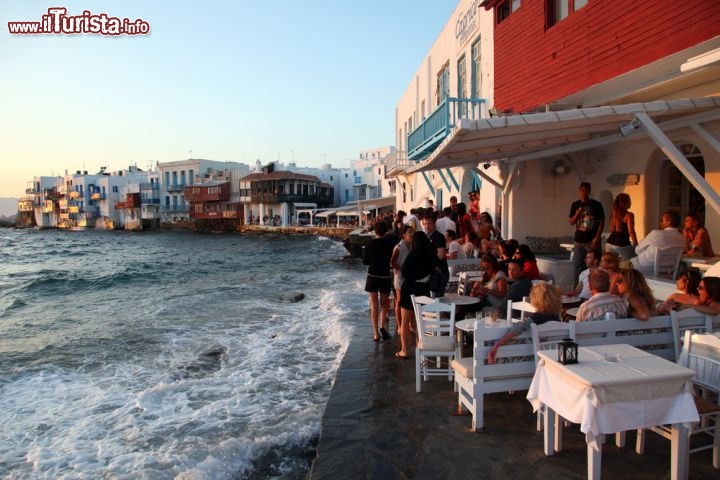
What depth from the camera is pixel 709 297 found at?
401 centimetres

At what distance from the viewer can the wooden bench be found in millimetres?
3777

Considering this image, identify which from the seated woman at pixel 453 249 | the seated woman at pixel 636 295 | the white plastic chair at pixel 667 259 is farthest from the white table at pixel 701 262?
the seated woman at pixel 453 249

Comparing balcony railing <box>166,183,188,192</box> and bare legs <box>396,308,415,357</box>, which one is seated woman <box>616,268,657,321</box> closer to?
bare legs <box>396,308,415,357</box>

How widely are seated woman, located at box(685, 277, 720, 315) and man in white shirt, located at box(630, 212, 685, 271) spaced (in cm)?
219

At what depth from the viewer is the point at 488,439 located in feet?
12.3

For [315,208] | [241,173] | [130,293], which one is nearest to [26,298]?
[130,293]

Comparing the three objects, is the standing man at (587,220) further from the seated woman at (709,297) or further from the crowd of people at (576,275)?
the seated woman at (709,297)

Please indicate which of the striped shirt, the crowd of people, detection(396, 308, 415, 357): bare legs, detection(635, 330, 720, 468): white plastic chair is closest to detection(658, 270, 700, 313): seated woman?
the crowd of people

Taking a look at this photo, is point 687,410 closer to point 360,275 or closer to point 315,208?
point 360,275

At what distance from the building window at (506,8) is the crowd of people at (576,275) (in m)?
5.21

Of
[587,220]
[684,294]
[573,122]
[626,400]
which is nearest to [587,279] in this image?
[684,294]

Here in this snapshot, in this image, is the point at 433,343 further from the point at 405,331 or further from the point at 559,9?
the point at 559,9

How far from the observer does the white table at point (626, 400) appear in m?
2.73

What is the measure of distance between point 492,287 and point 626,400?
3.24 meters
